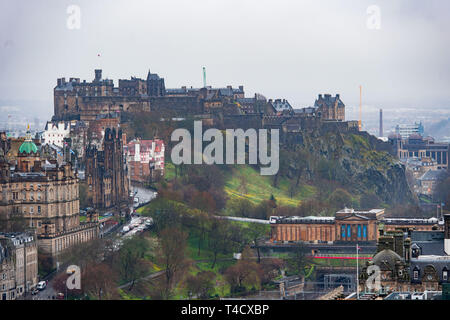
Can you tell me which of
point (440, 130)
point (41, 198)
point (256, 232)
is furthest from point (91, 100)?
point (440, 130)

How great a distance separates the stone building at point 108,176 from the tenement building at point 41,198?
5.00m

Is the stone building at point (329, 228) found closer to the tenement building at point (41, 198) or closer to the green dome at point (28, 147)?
the tenement building at point (41, 198)

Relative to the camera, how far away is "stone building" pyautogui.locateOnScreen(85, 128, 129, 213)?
62.0m

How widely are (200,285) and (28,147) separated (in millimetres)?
12327

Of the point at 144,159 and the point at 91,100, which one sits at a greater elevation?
the point at 91,100

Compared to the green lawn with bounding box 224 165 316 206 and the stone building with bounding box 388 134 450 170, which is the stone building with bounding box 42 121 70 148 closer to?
the green lawn with bounding box 224 165 316 206

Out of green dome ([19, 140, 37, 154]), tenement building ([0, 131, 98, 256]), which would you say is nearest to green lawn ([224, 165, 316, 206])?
green dome ([19, 140, 37, 154])

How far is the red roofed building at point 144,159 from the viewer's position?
222ft

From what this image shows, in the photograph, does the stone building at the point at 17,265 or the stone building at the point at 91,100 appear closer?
the stone building at the point at 17,265

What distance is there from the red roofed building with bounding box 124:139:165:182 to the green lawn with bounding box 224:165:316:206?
13.6ft

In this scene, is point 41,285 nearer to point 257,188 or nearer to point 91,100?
point 257,188

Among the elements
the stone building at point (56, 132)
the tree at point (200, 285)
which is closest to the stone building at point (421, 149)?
the stone building at point (56, 132)

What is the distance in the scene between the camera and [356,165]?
3361 inches

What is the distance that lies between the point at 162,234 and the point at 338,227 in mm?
14454
